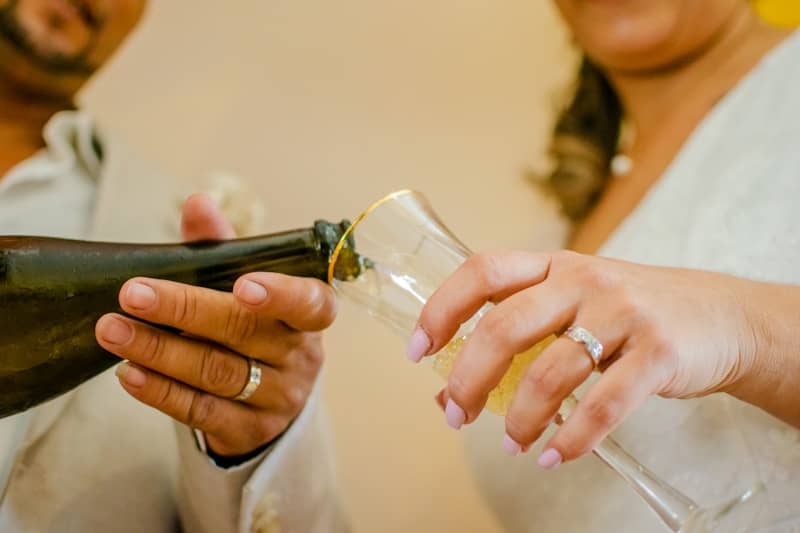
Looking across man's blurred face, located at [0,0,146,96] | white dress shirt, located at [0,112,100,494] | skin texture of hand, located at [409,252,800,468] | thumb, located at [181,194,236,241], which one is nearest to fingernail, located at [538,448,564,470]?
skin texture of hand, located at [409,252,800,468]

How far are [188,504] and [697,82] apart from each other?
2.10 feet

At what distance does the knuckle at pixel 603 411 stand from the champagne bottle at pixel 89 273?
191mm

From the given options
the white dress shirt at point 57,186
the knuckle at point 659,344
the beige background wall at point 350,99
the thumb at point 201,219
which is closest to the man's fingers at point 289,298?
the thumb at point 201,219

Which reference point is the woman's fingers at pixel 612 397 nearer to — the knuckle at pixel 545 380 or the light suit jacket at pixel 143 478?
the knuckle at pixel 545 380

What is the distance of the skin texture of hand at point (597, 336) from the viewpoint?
1.10ft

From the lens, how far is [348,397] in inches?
39.2

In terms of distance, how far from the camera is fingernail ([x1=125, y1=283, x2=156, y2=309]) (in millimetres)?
403

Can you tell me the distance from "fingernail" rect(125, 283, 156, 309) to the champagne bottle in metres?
0.07

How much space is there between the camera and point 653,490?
41 cm

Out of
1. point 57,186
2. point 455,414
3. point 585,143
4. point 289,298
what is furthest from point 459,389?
point 585,143

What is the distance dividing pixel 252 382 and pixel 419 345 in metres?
0.15

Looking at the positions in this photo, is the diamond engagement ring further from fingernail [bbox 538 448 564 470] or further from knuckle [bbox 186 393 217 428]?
knuckle [bbox 186 393 217 428]

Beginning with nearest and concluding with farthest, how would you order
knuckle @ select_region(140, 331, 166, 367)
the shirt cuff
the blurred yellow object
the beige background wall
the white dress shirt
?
knuckle @ select_region(140, 331, 166, 367)
the shirt cuff
the white dress shirt
the blurred yellow object
the beige background wall

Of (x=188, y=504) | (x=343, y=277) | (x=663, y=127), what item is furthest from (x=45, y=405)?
(x=663, y=127)
